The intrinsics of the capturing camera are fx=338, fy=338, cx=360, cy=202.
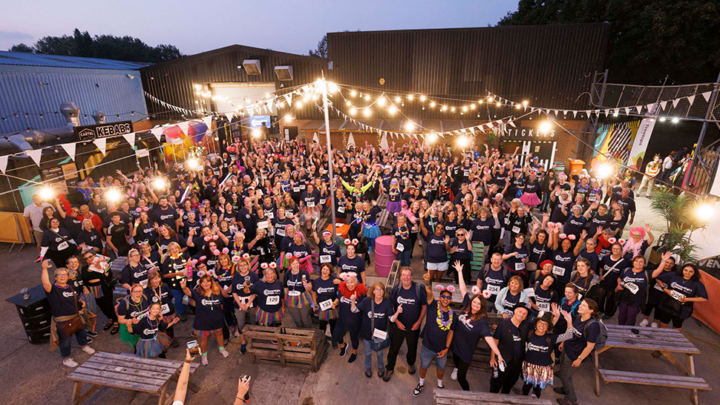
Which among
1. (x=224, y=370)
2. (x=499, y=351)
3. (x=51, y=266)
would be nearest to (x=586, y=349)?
(x=499, y=351)

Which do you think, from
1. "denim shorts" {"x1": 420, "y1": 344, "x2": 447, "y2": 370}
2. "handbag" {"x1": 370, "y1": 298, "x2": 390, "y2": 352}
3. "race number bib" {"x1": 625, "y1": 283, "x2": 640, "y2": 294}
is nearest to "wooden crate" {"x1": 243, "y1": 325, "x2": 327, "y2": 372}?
"handbag" {"x1": 370, "y1": 298, "x2": 390, "y2": 352}

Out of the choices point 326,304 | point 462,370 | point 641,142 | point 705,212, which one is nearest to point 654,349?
point 462,370

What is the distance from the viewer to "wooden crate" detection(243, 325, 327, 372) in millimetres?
5426

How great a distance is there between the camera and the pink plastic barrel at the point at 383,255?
25.5 ft

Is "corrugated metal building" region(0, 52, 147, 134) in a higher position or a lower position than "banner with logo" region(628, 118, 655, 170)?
higher

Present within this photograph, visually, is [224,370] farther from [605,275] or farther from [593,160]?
[593,160]

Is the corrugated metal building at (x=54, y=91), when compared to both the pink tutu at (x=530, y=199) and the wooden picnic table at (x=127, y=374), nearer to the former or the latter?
the wooden picnic table at (x=127, y=374)

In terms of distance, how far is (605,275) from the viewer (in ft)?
20.5

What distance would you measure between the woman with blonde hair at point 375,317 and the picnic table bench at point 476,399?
42.3 inches

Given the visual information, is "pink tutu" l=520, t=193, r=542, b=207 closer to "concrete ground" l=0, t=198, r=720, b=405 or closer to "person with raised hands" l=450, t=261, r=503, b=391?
"concrete ground" l=0, t=198, r=720, b=405

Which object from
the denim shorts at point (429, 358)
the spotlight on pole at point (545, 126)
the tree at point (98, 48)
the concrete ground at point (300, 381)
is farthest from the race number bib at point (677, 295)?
the tree at point (98, 48)

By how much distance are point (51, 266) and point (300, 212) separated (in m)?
6.52

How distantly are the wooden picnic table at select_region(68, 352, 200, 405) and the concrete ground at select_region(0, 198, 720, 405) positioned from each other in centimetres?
62

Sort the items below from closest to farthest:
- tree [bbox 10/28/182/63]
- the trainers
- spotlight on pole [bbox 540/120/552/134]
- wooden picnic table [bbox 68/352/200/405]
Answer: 1. wooden picnic table [bbox 68/352/200/405]
2. the trainers
3. spotlight on pole [bbox 540/120/552/134]
4. tree [bbox 10/28/182/63]
